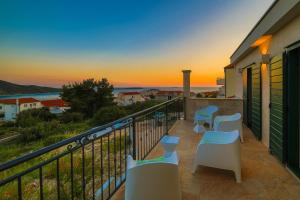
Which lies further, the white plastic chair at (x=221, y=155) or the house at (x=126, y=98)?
the house at (x=126, y=98)

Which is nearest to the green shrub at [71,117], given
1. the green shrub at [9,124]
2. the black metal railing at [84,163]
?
the green shrub at [9,124]

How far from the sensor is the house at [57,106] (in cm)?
2927

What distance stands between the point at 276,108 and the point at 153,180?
2577mm

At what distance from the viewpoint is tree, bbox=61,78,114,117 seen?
2803cm

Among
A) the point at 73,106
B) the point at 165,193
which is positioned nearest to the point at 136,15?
the point at 165,193

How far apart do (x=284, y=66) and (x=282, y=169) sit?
145cm

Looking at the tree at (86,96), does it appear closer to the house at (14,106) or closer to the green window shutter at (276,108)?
the house at (14,106)

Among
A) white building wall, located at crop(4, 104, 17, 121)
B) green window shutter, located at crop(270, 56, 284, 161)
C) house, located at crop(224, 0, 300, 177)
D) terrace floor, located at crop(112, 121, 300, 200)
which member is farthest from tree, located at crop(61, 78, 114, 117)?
green window shutter, located at crop(270, 56, 284, 161)

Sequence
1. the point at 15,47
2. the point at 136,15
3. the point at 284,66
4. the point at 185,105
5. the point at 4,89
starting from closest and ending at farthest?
the point at 284,66 → the point at 185,105 → the point at 136,15 → the point at 15,47 → the point at 4,89

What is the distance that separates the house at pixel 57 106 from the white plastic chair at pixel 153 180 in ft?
95.7

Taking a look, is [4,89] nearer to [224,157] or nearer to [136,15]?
[136,15]

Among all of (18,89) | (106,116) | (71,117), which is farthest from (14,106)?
(106,116)

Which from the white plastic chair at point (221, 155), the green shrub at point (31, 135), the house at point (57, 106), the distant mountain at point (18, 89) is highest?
the distant mountain at point (18, 89)

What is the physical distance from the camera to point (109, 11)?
32.6 ft
